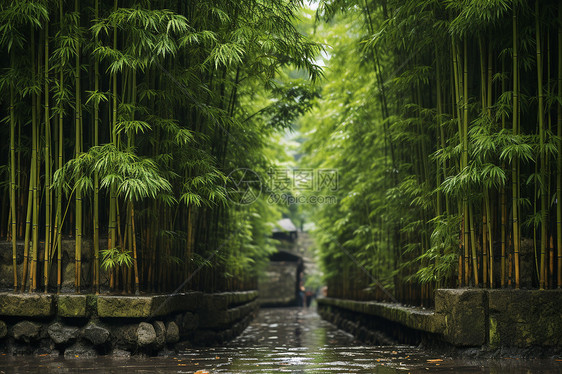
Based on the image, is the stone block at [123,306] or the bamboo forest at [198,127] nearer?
the bamboo forest at [198,127]

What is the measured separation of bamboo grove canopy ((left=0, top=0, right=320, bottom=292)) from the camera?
595 centimetres

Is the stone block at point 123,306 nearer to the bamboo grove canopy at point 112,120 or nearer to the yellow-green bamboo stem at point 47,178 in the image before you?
the bamboo grove canopy at point 112,120

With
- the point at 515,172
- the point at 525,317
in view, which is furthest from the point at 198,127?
the point at 525,317

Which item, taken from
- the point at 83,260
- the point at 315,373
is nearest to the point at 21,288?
the point at 83,260

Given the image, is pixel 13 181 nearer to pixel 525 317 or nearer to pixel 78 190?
pixel 78 190

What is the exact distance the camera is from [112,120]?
6.38 meters

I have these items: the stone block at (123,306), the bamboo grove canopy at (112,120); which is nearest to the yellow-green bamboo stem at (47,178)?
the bamboo grove canopy at (112,120)

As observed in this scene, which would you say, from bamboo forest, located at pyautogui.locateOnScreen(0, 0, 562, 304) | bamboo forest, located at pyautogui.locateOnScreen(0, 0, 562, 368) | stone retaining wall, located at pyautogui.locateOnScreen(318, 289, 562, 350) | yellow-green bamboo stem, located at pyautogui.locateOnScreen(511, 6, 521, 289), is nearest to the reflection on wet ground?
bamboo forest, located at pyautogui.locateOnScreen(0, 0, 562, 368)

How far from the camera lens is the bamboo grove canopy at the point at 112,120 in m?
5.95

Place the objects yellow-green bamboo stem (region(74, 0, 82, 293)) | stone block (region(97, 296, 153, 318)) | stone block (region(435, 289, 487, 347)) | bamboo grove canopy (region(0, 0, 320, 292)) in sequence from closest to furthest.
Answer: stone block (region(435, 289, 487, 347)), stone block (region(97, 296, 153, 318)), bamboo grove canopy (region(0, 0, 320, 292)), yellow-green bamboo stem (region(74, 0, 82, 293))

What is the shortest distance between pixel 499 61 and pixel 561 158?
1164 mm

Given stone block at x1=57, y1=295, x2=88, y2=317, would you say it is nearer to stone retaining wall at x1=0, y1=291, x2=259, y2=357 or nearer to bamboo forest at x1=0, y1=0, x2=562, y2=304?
stone retaining wall at x1=0, y1=291, x2=259, y2=357

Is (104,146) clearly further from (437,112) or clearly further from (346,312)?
(346,312)

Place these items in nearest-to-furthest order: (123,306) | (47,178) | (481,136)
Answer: (481,136) < (123,306) < (47,178)
